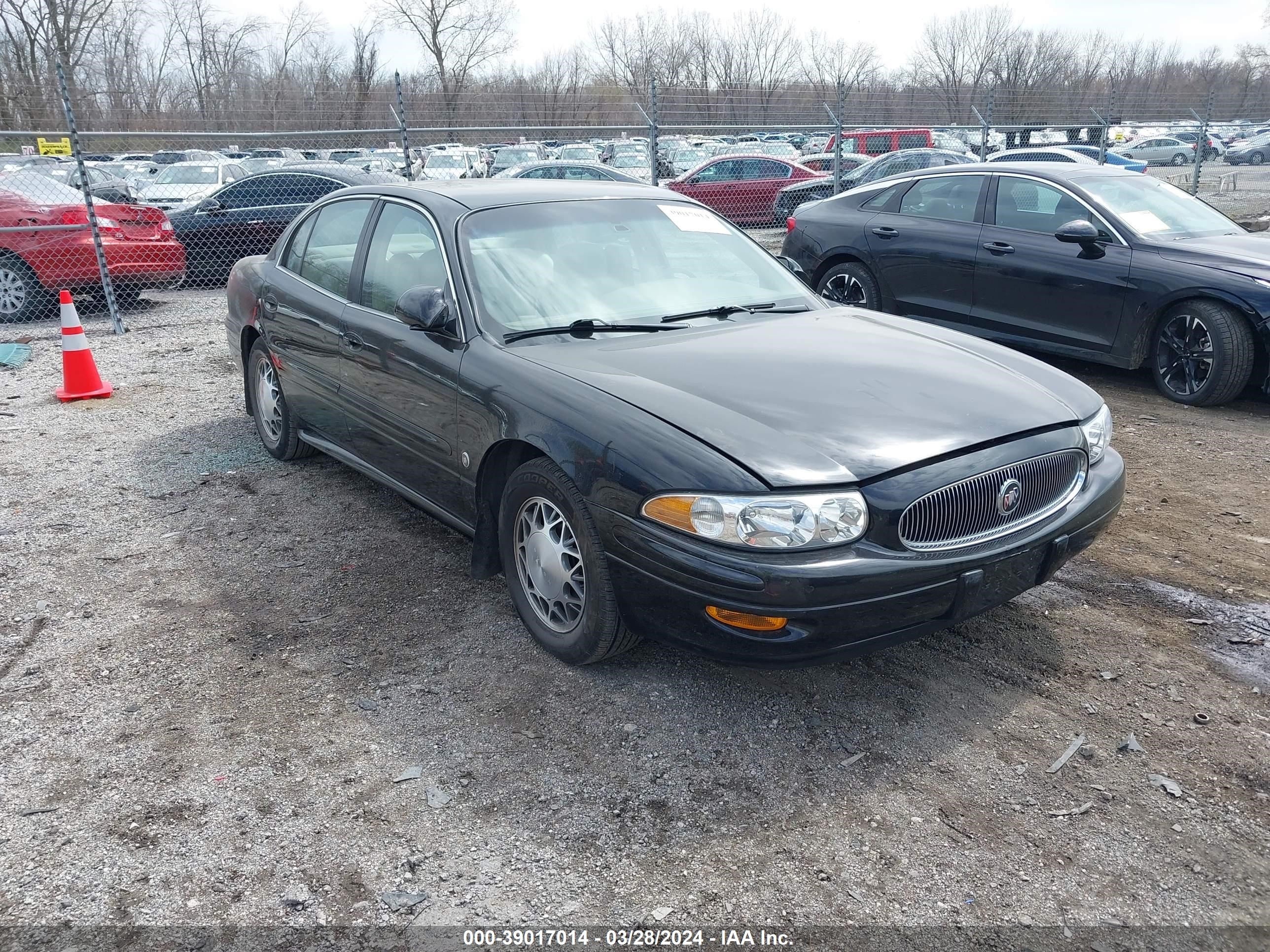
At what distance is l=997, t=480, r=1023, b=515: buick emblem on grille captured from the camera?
3086 mm

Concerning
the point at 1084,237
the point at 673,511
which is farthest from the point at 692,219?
the point at 1084,237

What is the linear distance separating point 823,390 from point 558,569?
3.60 ft

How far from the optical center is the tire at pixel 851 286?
27.3 ft

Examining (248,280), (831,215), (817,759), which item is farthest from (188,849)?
(831,215)

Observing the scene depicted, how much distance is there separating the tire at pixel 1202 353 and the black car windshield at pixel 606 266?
11.4 ft

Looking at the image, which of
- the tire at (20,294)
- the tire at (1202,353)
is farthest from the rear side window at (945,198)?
the tire at (20,294)

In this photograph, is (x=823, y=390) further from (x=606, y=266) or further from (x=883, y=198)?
(x=883, y=198)

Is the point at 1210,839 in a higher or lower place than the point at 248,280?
lower

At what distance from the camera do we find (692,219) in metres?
4.65

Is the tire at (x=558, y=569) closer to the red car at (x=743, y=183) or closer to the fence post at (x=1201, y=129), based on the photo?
the red car at (x=743, y=183)

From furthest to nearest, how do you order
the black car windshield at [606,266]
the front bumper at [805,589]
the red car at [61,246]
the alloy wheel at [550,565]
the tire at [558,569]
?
the red car at [61,246]
the black car windshield at [606,266]
the alloy wheel at [550,565]
the tire at [558,569]
the front bumper at [805,589]

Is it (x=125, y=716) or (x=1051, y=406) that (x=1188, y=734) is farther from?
(x=125, y=716)

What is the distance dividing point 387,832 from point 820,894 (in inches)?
46.4

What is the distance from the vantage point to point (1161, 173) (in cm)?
3070
